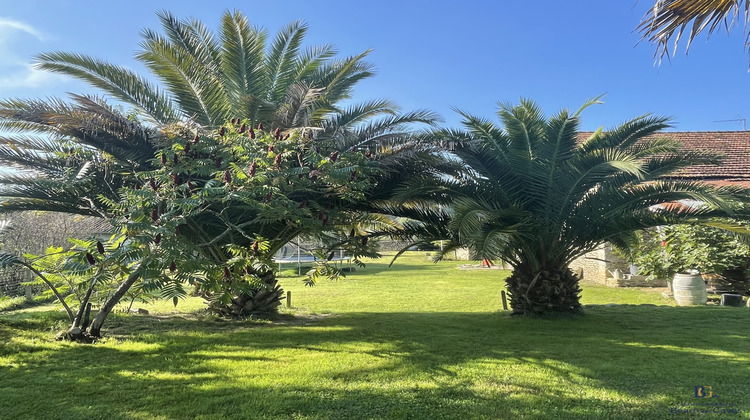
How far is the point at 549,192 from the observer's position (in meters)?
7.81

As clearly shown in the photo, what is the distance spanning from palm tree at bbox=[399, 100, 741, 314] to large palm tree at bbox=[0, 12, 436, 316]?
120 centimetres

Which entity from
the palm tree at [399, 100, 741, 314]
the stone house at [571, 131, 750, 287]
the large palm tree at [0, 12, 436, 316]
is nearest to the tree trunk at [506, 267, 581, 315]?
the palm tree at [399, 100, 741, 314]

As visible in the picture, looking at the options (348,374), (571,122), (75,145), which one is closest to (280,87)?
(75,145)

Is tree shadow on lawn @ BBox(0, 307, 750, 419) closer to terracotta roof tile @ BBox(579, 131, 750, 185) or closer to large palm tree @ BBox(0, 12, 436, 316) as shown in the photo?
large palm tree @ BBox(0, 12, 436, 316)

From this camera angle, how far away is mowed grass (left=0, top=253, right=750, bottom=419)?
11.9ft

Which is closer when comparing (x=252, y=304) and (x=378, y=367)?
(x=378, y=367)

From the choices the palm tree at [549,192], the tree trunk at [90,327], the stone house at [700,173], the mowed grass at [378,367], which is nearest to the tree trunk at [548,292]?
the palm tree at [549,192]

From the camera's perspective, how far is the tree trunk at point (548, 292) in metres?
8.40

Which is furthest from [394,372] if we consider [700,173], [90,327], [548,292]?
[700,173]

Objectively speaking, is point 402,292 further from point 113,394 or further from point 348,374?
point 113,394

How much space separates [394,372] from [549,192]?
4771 millimetres

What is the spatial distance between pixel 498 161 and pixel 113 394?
678cm

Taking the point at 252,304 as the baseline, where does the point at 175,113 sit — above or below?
above

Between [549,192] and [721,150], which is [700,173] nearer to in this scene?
[721,150]
